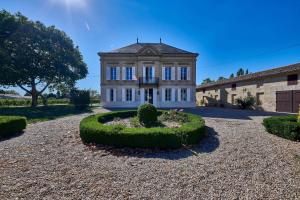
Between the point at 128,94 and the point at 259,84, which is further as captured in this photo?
the point at 128,94

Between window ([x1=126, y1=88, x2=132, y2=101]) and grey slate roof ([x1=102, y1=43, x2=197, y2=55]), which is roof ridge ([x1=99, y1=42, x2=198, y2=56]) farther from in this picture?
window ([x1=126, y1=88, x2=132, y2=101])

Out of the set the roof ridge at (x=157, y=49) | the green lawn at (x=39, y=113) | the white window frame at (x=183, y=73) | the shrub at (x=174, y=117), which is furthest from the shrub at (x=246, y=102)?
the green lawn at (x=39, y=113)

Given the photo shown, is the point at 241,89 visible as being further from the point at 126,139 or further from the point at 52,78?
the point at 52,78

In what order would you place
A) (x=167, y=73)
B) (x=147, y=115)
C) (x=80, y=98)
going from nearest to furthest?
(x=147, y=115) → (x=80, y=98) → (x=167, y=73)

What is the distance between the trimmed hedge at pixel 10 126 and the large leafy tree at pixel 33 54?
14815 mm

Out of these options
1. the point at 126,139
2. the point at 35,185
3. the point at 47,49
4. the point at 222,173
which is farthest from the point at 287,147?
the point at 47,49

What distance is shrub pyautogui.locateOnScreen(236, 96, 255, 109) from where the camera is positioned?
19.3 metres

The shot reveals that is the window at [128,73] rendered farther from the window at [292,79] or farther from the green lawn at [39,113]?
the window at [292,79]

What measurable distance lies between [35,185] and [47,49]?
2228 centimetres

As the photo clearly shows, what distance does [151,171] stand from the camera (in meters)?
4.02

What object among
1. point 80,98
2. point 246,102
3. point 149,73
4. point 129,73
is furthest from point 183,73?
point 80,98

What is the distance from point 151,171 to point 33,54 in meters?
22.7

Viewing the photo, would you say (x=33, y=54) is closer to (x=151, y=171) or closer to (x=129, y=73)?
(x=129, y=73)

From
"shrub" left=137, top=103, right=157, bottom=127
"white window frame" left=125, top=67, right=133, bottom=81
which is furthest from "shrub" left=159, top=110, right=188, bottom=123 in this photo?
"white window frame" left=125, top=67, right=133, bottom=81
